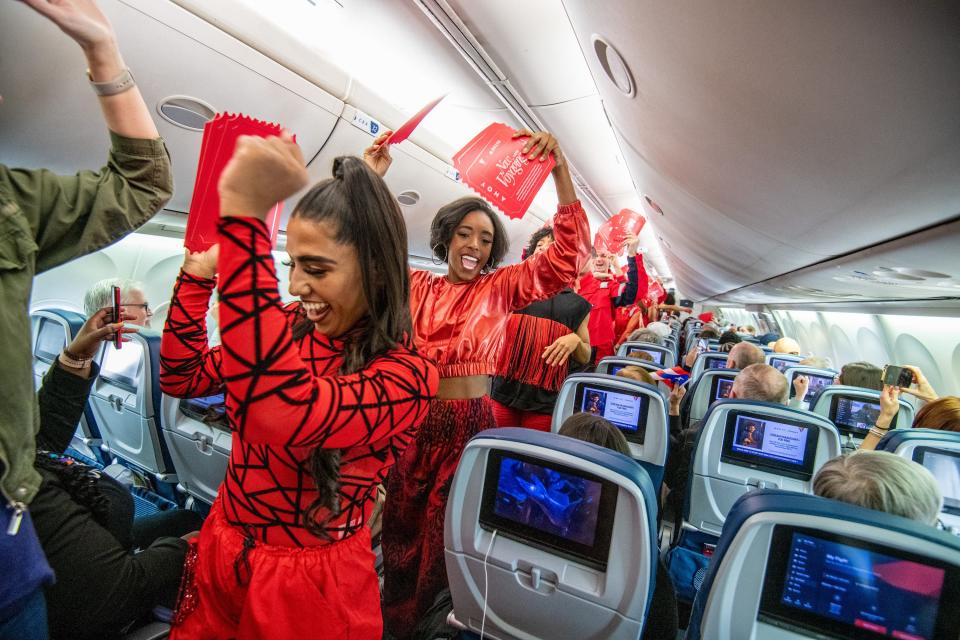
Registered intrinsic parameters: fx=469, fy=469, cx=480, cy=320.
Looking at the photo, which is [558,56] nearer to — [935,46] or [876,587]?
[935,46]

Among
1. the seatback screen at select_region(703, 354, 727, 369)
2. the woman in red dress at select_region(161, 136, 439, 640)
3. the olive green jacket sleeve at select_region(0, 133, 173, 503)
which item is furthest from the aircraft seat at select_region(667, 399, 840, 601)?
the seatback screen at select_region(703, 354, 727, 369)

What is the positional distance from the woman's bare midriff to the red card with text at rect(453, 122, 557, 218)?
24.9 inches

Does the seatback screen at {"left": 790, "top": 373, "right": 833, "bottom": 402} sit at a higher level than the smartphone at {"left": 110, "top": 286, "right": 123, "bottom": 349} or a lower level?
higher

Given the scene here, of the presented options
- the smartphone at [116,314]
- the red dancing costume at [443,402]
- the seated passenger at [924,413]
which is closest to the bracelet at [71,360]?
the smartphone at [116,314]

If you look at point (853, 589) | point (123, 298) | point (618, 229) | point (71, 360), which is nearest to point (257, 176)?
point (71, 360)

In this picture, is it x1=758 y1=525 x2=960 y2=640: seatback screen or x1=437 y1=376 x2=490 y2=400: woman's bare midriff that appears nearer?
x1=758 y1=525 x2=960 y2=640: seatback screen

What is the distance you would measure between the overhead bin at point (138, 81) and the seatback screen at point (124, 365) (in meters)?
1.07

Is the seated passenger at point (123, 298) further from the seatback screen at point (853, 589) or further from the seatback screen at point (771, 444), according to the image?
the seatback screen at point (771, 444)

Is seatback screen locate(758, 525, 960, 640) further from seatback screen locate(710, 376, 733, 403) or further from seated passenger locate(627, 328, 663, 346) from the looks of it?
seated passenger locate(627, 328, 663, 346)

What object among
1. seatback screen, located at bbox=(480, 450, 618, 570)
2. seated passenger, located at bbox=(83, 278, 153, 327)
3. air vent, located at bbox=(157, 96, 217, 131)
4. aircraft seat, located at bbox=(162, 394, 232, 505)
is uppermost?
air vent, located at bbox=(157, 96, 217, 131)

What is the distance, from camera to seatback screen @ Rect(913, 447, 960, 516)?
2117 millimetres

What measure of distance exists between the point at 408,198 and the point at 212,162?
12.0ft

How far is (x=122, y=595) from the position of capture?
1348 mm

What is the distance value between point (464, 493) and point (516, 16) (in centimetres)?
281
